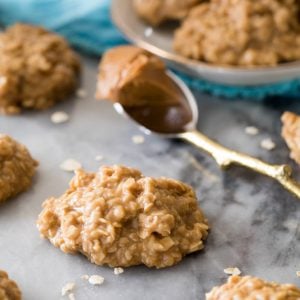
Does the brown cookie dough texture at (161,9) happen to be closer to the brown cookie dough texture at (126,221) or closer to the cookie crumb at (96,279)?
the brown cookie dough texture at (126,221)

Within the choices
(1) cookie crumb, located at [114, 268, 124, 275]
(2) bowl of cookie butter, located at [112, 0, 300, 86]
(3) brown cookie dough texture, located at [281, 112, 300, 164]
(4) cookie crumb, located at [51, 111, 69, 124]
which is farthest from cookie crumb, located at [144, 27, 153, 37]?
(1) cookie crumb, located at [114, 268, 124, 275]

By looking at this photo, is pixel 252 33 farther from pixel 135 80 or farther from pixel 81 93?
pixel 81 93

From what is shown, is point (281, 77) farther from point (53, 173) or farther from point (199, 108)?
point (53, 173)

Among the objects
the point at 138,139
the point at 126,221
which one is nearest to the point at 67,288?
the point at 126,221

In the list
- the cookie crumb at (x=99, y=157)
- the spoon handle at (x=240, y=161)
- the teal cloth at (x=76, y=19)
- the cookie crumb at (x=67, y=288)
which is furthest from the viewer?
the teal cloth at (x=76, y=19)

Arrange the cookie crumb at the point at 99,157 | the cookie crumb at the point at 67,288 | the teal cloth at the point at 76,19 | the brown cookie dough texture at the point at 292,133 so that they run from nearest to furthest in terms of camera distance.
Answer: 1. the cookie crumb at the point at 67,288
2. the brown cookie dough texture at the point at 292,133
3. the cookie crumb at the point at 99,157
4. the teal cloth at the point at 76,19

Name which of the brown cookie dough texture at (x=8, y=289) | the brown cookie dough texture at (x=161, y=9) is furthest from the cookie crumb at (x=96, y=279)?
the brown cookie dough texture at (x=161, y=9)
